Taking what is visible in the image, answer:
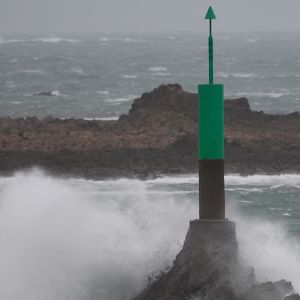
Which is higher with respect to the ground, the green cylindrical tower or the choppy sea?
the green cylindrical tower

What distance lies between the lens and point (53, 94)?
66.8 meters

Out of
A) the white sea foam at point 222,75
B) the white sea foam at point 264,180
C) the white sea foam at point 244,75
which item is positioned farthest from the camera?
the white sea foam at point 244,75

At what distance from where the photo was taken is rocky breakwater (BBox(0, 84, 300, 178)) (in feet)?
110

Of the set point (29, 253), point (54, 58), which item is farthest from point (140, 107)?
point (54, 58)

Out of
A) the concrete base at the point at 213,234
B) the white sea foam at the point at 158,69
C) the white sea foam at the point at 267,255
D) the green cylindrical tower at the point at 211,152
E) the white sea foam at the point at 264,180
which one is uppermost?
the green cylindrical tower at the point at 211,152

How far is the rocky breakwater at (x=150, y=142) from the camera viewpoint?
33.6m

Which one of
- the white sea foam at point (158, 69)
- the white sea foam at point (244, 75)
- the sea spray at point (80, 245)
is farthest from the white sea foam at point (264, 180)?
the white sea foam at point (158, 69)

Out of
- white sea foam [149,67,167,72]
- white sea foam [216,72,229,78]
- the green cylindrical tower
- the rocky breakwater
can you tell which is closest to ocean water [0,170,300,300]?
the green cylindrical tower

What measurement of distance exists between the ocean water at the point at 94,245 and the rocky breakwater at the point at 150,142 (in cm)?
1141

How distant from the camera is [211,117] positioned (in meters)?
17.1

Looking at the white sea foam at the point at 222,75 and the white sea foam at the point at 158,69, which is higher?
the white sea foam at the point at 158,69

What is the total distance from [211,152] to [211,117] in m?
0.40

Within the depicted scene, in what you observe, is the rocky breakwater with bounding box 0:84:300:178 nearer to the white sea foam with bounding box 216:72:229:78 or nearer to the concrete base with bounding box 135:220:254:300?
the concrete base with bounding box 135:220:254:300

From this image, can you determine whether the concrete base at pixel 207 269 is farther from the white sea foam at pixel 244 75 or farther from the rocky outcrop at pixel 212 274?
the white sea foam at pixel 244 75
